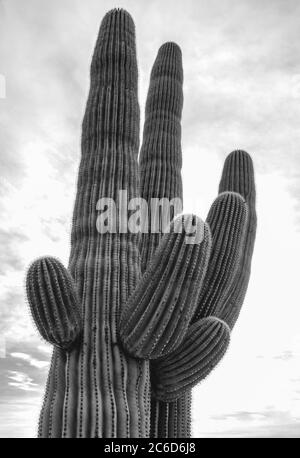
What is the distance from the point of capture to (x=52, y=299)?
18.3 feet

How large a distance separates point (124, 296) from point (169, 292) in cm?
66

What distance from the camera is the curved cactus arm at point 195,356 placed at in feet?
19.9

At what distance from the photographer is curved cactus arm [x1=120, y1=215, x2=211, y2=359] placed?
562 cm

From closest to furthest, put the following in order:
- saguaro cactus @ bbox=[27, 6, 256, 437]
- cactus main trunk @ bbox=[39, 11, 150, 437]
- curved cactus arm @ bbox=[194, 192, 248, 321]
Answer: cactus main trunk @ bbox=[39, 11, 150, 437], saguaro cactus @ bbox=[27, 6, 256, 437], curved cactus arm @ bbox=[194, 192, 248, 321]

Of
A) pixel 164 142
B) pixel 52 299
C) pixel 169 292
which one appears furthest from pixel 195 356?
pixel 164 142

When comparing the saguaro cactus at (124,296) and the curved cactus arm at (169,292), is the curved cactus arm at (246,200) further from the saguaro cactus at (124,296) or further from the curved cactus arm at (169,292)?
the curved cactus arm at (169,292)

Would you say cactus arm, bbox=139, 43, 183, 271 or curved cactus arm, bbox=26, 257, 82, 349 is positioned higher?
cactus arm, bbox=139, 43, 183, 271

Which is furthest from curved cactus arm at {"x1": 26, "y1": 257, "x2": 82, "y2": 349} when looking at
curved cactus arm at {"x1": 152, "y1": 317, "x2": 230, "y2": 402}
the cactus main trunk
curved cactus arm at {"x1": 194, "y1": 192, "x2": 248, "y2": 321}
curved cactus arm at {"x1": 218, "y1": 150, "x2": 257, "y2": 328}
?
curved cactus arm at {"x1": 218, "y1": 150, "x2": 257, "y2": 328}

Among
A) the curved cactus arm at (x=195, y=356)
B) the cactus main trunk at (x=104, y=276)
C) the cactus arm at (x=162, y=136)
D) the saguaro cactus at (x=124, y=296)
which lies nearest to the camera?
the cactus main trunk at (x=104, y=276)

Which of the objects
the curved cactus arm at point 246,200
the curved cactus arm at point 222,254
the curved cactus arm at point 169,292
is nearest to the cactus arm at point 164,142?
the curved cactus arm at point 246,200

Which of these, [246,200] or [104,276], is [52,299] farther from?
[246,200]

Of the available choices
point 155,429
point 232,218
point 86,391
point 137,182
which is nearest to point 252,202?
point 232,218

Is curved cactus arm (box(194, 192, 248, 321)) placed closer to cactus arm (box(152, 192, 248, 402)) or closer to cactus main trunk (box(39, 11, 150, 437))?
cactus arm (box(152, 192, 248, 402))

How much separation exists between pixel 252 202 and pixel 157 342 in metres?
3.14
